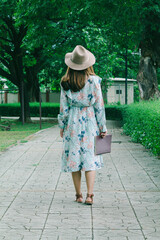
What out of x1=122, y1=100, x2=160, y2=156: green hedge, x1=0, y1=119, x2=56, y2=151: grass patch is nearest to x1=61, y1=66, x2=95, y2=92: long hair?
x1=122, y1=100, x2=160, y2=156: green hedge

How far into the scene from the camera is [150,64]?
1658 centimetres

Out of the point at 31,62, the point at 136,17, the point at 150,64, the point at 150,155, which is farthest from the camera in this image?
the point at 31,62

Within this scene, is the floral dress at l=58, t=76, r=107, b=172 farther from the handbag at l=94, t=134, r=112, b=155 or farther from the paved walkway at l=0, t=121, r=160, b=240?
the paved walkway at l=0, t=121, r=160, b=240

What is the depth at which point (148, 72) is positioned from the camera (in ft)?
54.8

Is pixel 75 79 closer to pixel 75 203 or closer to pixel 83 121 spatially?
pixel 83 121

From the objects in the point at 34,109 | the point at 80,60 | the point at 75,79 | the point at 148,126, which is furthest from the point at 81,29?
the point at 75,79

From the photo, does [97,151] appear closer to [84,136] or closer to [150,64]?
[84,136]

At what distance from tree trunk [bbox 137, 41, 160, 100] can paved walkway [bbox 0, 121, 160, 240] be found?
8.05m

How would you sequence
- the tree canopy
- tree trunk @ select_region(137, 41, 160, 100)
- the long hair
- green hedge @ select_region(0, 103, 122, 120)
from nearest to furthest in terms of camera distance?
the long hair → the tree canopy → tree trunk @ select_region(137, 41, 160, 100) → green hedge @ select_region(0, 103, 122, 120)

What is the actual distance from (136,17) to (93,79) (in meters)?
9.82

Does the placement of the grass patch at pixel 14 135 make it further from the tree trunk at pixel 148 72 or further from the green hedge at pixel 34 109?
the green hedge at pixel 34 109

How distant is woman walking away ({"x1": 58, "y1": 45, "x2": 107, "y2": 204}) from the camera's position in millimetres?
5414

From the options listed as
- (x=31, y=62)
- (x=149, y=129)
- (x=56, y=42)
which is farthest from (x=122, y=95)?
(x=149, y=129)

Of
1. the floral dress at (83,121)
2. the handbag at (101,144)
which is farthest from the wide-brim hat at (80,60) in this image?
the handbag at (101,144)
